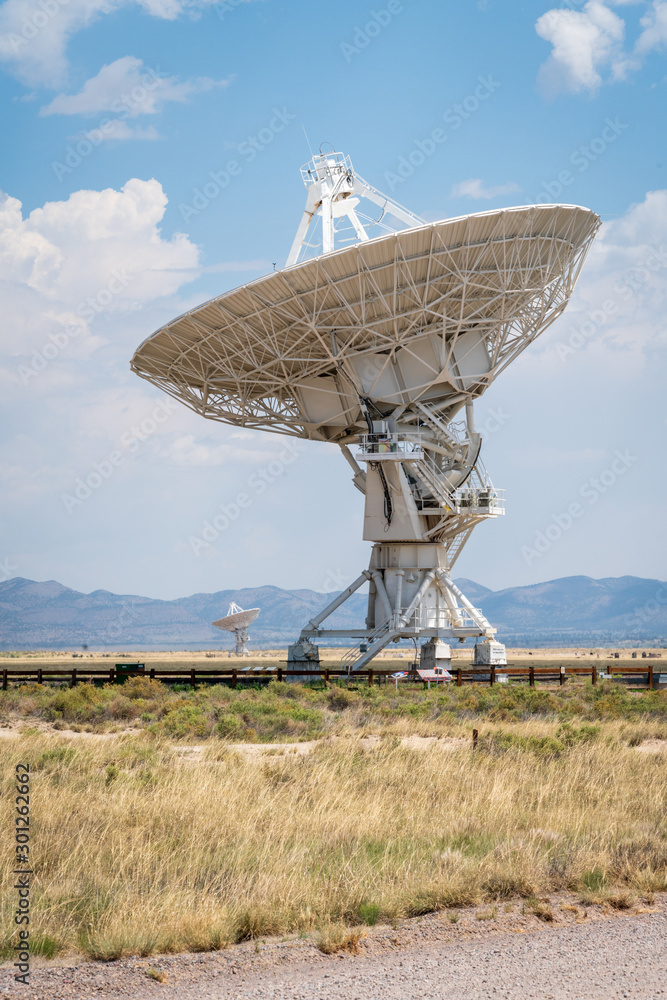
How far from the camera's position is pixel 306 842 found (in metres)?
8.76

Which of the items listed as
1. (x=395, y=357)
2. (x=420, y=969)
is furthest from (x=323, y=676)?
(x=420, y=969)

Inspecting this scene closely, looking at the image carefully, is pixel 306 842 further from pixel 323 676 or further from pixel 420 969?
pixel 323 676

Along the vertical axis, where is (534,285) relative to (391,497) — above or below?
above

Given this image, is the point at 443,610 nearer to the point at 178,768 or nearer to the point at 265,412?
the point at 265,412

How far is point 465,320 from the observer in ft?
102

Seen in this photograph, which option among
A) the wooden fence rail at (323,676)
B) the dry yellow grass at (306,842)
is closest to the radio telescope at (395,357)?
the wooden fence rail at (323,676)

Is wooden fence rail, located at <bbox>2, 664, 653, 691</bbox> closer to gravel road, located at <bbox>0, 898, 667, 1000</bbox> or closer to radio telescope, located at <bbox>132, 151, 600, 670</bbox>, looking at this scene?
radio telescope, located at <bbox>132, 151, 600, 670</bbox>

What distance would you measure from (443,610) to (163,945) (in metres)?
29.9

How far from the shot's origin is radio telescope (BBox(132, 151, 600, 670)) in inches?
1149

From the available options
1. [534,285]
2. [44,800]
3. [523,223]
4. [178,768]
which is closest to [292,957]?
[44,800]

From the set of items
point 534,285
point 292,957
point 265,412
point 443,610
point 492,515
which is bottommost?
point 292,957

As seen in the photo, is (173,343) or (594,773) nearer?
(594,773)

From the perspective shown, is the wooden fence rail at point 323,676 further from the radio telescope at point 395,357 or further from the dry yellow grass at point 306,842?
the dry yellow grass at point 306,842

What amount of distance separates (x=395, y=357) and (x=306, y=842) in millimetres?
25517
